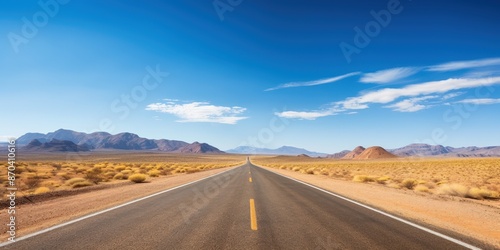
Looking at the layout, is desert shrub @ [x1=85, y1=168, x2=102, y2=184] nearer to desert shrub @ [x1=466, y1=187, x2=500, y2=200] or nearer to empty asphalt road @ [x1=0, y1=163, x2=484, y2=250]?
empty asphalt road @ [x1=0, y1=163, x2=484, y2=250]

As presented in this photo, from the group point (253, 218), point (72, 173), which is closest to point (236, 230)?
point (253, 218)

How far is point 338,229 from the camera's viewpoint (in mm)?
6285

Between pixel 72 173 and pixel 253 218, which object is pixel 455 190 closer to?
pixel 253 218

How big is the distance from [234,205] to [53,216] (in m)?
5.13

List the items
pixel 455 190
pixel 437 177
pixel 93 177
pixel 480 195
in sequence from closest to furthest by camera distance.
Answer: pixel 480 195 < pixel 455 190 < pixel 93 177 < pixel 437 177

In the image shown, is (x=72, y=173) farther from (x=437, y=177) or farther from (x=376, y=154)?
(x=376, y=154)

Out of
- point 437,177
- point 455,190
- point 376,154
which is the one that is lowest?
point 376,154

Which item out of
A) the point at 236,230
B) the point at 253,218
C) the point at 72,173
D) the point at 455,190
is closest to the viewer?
the point at 236,230

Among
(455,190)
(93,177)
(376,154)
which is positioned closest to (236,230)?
(455,190)

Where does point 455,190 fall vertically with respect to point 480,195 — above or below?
above

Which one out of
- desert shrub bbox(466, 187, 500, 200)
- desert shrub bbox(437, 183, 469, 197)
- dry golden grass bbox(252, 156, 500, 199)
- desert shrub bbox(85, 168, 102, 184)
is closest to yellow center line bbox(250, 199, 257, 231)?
desert shrub bbox(437, 183, 469, 197)

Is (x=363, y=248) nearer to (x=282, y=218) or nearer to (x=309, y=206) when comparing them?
(x=282, y=218)

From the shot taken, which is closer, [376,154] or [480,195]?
[480,195]

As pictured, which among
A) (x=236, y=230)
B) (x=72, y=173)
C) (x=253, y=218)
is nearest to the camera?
(x=236, y=230)
